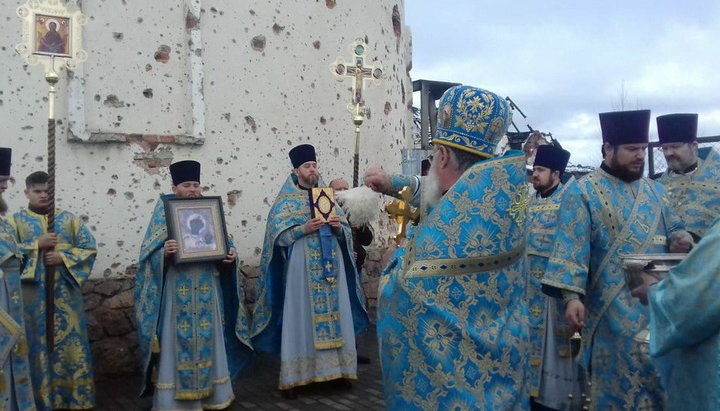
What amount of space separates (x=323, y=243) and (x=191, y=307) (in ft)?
4.37

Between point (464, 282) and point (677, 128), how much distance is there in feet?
11.3

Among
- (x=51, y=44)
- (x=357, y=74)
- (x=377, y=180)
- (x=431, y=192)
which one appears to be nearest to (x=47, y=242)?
(x=51, y=44)

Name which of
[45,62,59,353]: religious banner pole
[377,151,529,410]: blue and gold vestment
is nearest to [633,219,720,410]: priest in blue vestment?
[377,151,529,410]: blue and gold vestment

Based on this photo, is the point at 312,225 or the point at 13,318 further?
the point at 312,225

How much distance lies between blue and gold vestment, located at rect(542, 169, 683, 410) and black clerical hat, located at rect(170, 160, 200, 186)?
→ 126 inches

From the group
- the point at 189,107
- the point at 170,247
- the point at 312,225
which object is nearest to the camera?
the point at 170,247

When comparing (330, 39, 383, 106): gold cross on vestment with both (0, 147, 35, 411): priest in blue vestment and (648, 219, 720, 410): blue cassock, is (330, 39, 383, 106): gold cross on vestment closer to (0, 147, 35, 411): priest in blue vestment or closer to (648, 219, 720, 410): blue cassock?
(0, 147, 35, 411): priest in blue vestment

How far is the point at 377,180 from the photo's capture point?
2.81 metres

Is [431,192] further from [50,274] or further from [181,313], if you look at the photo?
[50,274]

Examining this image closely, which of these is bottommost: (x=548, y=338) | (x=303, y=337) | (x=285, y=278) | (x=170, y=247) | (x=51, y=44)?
(x=303, y=337)

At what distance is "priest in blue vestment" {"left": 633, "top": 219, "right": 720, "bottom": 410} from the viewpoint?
1.97m

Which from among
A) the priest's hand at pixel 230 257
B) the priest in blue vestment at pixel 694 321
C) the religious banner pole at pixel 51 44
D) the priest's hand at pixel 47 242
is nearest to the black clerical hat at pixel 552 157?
the priest's hand at pixel 230 257

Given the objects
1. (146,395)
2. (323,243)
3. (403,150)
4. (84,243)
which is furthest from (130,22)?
(403,150)

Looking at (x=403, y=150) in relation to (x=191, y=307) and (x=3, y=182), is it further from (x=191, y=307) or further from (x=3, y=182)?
(x=3, y=182)
